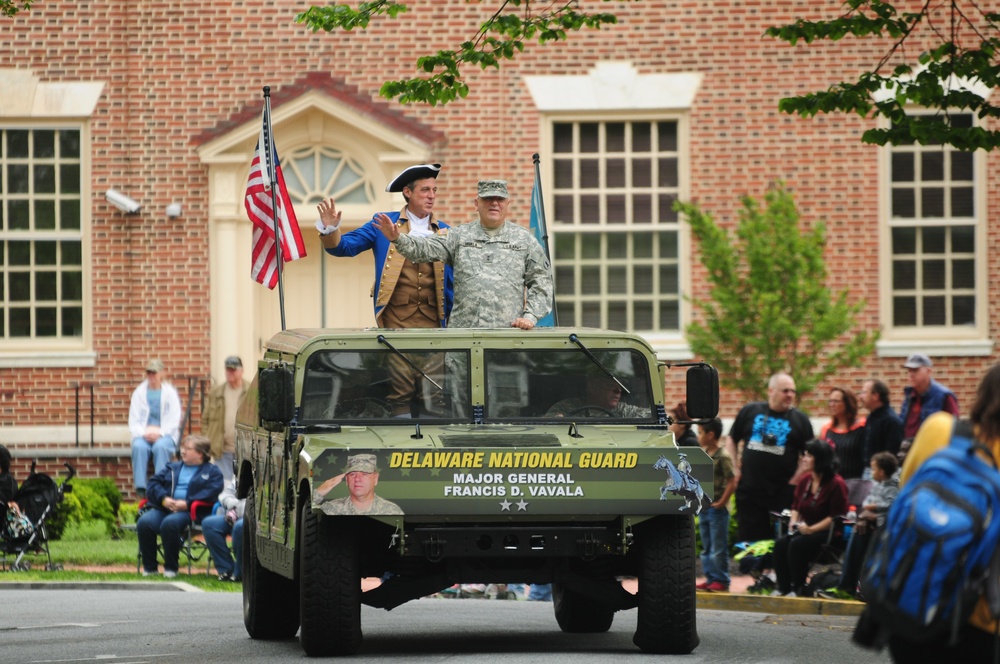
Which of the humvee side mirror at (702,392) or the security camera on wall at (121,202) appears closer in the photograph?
the humvee side mirror at (702,392)

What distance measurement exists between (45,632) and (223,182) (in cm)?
946

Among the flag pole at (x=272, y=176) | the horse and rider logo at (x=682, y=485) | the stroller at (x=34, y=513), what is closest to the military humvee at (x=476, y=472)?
the horse and rider logo at (x=682, y=485)

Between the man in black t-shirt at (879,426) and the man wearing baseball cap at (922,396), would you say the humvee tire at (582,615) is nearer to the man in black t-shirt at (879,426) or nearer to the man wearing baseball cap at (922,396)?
the man in black t-shirt at (879,426)

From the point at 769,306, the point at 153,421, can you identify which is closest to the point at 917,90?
the point at 769,306

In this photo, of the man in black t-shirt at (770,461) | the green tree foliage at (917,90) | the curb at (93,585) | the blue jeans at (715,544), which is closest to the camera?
the green tree foliage at (917,90)

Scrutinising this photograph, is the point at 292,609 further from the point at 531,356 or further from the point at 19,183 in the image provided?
the point at 19,183

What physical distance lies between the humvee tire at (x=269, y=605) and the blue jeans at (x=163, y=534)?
15.9 ft

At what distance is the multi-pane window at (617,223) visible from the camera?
20781mm

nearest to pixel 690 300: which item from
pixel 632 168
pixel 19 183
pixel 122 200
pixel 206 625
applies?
pixel 632 168

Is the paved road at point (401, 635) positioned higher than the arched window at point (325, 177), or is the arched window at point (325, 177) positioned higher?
the arched window at point (325, 177)

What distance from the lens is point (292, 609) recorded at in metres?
11.3

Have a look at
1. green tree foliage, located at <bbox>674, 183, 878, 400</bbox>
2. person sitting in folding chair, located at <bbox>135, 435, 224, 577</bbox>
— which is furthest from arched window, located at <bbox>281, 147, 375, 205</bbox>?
person sitting in folding chair, located at <bbox>135, 435, 224, 577</bbox>

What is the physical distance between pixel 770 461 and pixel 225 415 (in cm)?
657

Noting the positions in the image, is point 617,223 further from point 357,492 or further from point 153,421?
point 357,492
